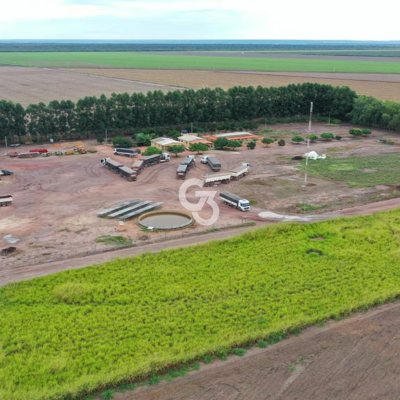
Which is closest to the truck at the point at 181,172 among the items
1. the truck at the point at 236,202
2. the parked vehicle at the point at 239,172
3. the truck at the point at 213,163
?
the truck at the point at 213,163

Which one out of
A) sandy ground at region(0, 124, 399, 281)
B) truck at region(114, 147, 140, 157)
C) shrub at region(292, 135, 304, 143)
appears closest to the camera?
sandy ground at region(0, 124, 399, 281)

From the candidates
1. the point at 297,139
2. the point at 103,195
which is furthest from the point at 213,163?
the point at 297,139

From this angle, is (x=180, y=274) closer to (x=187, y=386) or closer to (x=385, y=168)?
(x=187, y=386)

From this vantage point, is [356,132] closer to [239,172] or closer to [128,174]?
[239,172]

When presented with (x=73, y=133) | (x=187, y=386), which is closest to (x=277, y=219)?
(x=187, y=386)

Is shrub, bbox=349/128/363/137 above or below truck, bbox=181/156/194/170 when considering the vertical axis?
above

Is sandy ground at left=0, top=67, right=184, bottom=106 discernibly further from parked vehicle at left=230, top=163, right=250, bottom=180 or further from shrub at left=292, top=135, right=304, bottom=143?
parked vehicle at left=230, top=163, right=250, bottom=180

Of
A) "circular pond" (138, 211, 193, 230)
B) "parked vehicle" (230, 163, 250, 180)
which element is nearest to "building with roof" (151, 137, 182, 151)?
"parked vehicle" (230, 163, 250, 180)
